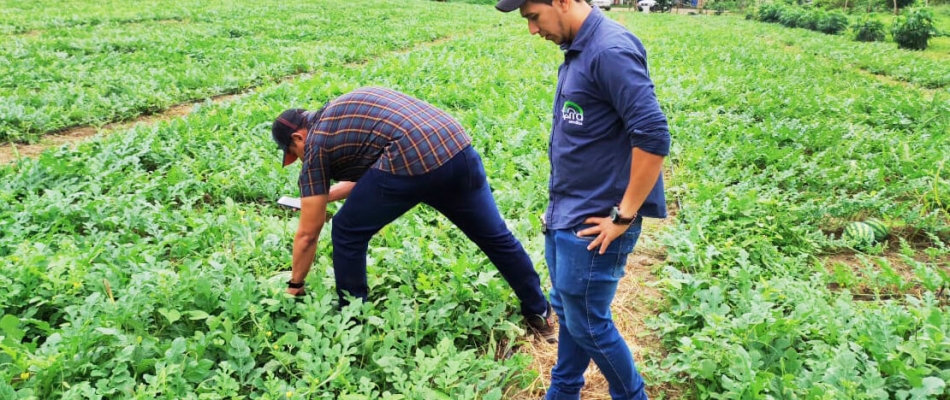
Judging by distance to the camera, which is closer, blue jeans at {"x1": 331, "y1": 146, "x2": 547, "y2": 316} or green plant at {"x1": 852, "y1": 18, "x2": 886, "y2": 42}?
blue jeans at {"x1": 331, "y1": 146, "x2": 547, "y2": 316}

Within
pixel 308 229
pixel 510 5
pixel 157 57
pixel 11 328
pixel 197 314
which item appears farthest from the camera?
pixel 157 57

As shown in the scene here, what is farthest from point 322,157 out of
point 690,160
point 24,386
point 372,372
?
point 690,160

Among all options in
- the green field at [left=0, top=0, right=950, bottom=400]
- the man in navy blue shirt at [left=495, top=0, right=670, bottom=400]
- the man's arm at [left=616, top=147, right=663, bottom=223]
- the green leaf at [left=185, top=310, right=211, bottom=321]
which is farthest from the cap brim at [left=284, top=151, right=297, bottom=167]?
the man's arm at [left=616, top=147, right=663, bottom=223]

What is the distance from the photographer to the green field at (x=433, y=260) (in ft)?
9.10

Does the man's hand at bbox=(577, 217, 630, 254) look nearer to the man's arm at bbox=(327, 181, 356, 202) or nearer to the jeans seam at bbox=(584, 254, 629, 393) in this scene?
the jeans seam at bbox=(584, 254, 629, 393)

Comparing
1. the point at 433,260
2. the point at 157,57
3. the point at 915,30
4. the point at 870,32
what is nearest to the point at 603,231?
the point at 433,260

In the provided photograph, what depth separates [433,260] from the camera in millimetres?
3975

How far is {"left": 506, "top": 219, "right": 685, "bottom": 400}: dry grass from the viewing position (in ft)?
10.1

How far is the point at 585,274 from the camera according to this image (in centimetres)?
220

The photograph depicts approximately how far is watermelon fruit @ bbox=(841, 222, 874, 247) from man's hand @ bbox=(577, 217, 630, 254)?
3265 millimetres

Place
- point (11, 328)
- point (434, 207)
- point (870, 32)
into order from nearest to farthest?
1. point (11, 328)
2. point (434, 207)
3. point (870, 32)

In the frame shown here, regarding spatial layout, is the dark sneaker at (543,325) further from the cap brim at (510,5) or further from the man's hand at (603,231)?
the cap brim at (510,5)

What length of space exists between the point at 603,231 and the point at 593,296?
306 mm

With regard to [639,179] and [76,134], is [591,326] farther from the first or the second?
[76,134]
